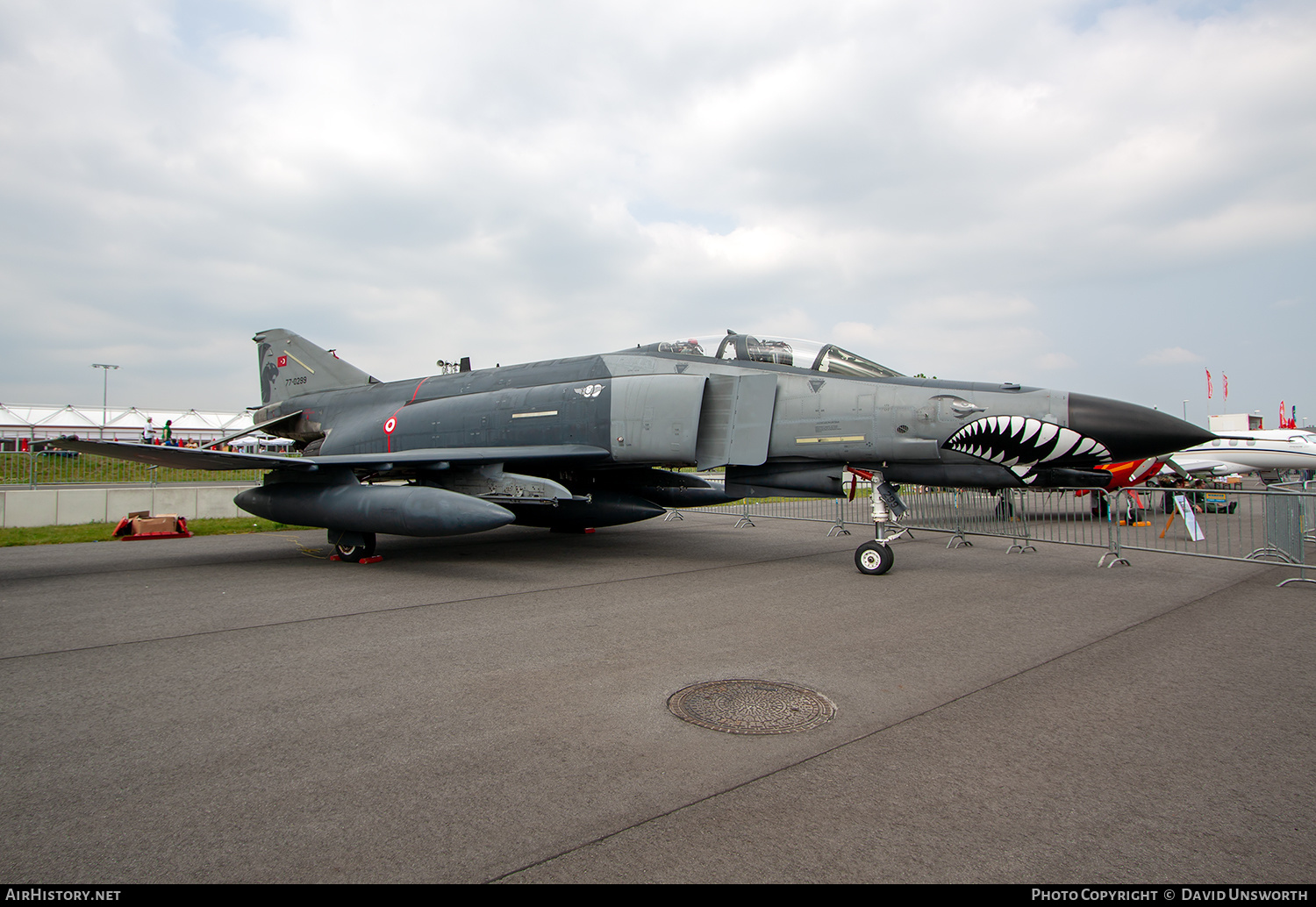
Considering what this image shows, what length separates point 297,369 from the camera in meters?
13.4

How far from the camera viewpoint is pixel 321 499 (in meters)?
8.56

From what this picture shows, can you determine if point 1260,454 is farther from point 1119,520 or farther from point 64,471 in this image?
point 64,471

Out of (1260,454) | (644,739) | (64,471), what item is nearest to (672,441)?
(644,739)

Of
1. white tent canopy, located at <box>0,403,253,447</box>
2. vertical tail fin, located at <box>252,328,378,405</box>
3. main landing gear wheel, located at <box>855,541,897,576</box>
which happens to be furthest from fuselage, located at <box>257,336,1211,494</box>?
white tent canopy, located at <box>0,403,253,447</box>

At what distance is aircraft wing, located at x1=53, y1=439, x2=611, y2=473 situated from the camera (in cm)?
796

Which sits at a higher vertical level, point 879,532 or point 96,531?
point 879,532

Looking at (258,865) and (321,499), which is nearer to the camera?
(258,865)

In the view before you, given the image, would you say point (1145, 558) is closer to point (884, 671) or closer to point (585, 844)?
point (884, 671)

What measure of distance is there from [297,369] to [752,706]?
42.4ft

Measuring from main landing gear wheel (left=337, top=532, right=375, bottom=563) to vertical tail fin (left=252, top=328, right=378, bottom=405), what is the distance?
5.23 metres

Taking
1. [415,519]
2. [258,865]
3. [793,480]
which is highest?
[793,480]

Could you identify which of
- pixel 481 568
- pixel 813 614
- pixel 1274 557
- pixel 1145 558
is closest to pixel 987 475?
pixel 813 614

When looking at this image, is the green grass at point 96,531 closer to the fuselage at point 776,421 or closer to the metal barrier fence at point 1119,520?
the fuselage at point 776,421

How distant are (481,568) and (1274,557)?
34.2 ft
